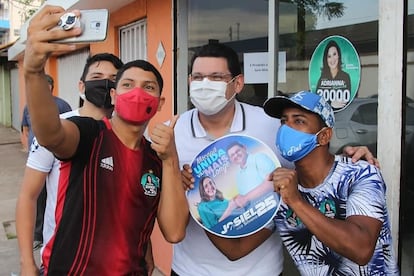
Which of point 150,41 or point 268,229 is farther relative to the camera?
point 150,41

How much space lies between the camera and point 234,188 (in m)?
2.02

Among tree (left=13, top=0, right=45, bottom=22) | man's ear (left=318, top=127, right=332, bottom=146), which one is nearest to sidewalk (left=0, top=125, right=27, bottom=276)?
man's ear (left=318, top=127, right=332, bottom=146)

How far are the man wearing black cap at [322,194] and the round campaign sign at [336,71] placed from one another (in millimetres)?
1065

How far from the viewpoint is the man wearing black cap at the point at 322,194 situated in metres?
1.75

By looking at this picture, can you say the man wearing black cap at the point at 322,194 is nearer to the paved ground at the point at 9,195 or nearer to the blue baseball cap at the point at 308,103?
the blue baseball cap at the point at 308,103

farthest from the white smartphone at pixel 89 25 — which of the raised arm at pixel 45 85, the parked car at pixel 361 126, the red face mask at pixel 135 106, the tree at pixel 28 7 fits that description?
the tree at pixel 28 7

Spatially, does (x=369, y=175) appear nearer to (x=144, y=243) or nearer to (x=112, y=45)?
(x=144, y=243)

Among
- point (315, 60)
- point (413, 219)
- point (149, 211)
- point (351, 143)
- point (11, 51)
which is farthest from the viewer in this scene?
point (11, 51)

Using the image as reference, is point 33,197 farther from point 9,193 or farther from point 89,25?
point 9,193

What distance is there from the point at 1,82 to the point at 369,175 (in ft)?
71.1

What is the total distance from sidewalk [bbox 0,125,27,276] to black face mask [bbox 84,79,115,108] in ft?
10.7

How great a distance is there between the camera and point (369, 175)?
1.84m

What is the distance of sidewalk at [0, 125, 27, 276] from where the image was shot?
5.56m

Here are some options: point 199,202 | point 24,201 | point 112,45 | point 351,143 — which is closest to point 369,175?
point 199,202
